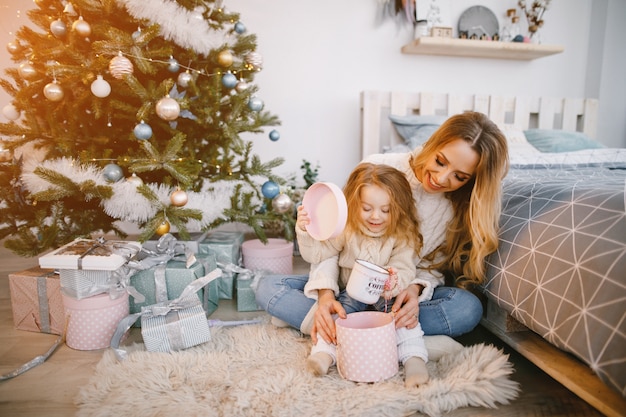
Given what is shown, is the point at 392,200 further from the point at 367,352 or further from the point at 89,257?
the point at 89,257

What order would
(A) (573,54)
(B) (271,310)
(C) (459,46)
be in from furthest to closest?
(A) (573,54) → (C) (459,46) → (B) (271,310)

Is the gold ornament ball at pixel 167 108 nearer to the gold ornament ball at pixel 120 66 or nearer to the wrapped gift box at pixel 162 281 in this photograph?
the gold ornament ball at pixel 120 66

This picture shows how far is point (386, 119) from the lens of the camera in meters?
2.59

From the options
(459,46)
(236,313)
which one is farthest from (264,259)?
(459,46)

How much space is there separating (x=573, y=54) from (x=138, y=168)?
9.76 ft

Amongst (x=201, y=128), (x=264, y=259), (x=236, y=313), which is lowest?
(x=236, y=313)

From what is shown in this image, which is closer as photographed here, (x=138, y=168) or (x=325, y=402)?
(x=325, y=402)

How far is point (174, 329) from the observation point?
117cm

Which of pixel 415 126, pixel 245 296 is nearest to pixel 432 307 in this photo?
pixel 245 296

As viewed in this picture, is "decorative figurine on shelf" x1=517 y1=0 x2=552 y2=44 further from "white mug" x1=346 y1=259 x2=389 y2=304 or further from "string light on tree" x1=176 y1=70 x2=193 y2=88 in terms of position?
"white mug" x1=346 y1=259 x2=389 y2=304

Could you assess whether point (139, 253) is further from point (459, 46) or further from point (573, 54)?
point (573, 54)

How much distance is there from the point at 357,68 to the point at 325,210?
1820mm

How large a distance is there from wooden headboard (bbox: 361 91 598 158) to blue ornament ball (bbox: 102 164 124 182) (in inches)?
59.6

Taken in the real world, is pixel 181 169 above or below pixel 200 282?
above
